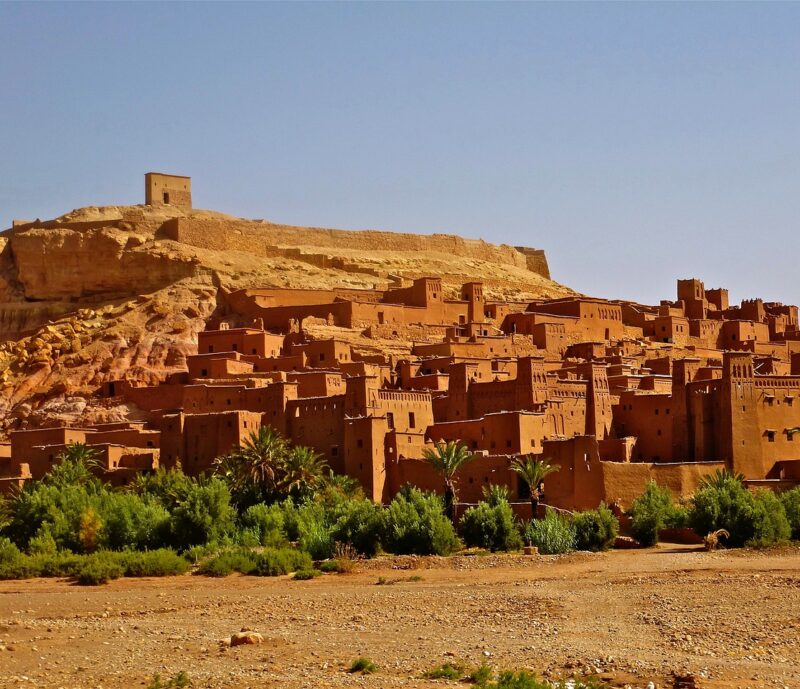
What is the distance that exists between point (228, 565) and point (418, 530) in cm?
469

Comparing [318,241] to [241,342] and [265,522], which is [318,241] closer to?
[241,342]

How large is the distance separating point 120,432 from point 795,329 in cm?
3040

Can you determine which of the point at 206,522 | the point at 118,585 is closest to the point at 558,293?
the point at 206,522

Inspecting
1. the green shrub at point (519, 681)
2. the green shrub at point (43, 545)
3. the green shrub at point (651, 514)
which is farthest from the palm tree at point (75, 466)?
the green shrub at point (519, 681)

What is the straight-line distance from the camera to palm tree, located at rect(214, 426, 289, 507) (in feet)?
150

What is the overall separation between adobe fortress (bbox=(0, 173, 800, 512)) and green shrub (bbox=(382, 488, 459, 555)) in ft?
11.9

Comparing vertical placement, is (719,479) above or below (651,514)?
above

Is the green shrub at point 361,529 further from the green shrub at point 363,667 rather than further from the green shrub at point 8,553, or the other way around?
the green shrub at point 363,667

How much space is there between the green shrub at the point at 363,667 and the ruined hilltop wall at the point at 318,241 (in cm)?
4473

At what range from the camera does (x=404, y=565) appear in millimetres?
38750

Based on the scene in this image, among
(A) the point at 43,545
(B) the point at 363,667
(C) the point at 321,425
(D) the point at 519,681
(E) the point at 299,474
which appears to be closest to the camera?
(D) the point at 519,681

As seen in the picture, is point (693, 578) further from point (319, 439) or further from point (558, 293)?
point (558, 293)

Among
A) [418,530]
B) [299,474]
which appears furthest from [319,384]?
[418,530]

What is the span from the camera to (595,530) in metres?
40.2
